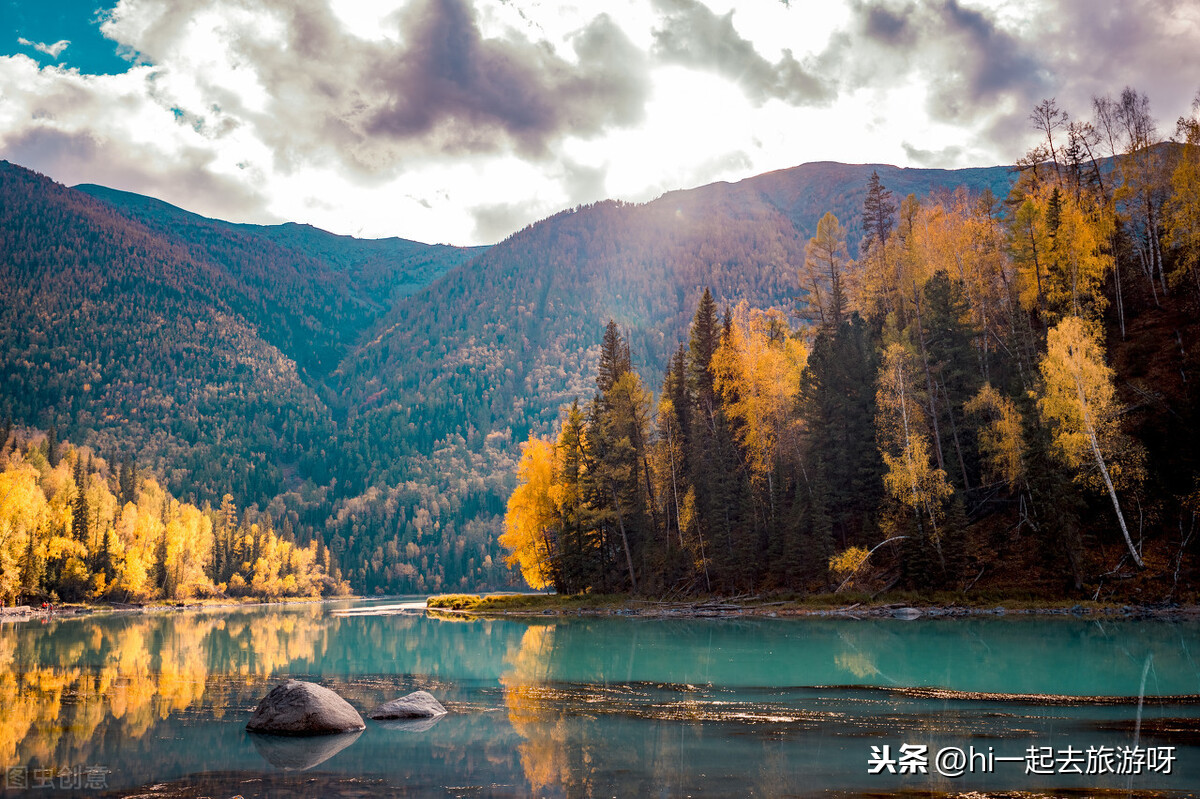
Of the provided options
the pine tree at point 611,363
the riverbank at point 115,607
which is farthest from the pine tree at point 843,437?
the riverbank at point 115,607

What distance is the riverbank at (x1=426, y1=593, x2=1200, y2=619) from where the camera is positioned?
36844 mm

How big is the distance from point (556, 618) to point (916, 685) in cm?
3874

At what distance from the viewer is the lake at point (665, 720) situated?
1167 cm

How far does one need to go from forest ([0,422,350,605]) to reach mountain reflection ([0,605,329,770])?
44.8 meters

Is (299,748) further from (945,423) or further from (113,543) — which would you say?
(113,543)

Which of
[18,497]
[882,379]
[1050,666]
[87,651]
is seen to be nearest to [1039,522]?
[882,379]

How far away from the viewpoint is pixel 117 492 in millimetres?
135375

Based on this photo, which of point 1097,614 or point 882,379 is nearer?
point 1097,614

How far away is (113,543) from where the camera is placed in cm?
10250

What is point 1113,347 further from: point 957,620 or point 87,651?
point 87,651

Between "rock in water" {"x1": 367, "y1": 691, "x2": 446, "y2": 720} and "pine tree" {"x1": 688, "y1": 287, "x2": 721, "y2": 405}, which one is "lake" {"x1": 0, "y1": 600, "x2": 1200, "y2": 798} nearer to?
"rock in water" {"x1": 367, "y1": 691, "x2": 446, "y2": 720}

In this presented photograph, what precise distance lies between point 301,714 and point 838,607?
3641cm

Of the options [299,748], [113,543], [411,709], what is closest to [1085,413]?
[411,709]

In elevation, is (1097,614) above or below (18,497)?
below
